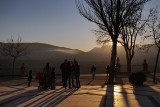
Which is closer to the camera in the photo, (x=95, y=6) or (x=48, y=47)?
(x=95, y=6)

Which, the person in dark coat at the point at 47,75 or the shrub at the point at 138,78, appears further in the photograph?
the shrub at the point at 138,78

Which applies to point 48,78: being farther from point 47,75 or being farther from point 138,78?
point 138,78

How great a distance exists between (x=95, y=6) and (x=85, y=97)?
42.4 feet

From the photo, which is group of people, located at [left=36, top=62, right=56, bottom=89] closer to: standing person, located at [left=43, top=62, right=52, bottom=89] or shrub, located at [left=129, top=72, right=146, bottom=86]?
standing person, located at [left=43, top=62, right=52, bottom=89]

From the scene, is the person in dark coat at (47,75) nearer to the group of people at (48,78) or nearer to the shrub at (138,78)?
the group of people at (48,78)

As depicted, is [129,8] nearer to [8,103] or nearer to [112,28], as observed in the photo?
[112,28]

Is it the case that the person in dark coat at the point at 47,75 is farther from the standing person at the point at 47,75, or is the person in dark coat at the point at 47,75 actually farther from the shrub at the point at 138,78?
the shrub at the point at 138,78

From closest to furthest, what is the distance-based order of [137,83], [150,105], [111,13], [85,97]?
[150,105]
[85,97]
[137,83]
[111,13]

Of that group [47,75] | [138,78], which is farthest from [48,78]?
[138,78]

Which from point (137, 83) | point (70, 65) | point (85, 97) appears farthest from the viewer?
point (137, 83)

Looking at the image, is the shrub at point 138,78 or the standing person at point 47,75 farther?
the shrub at point 138,78

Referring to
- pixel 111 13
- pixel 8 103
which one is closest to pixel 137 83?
pixel 111 13

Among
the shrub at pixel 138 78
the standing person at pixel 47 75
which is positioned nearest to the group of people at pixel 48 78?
the standing person at pixel 47 75

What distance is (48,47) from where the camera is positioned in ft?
600
